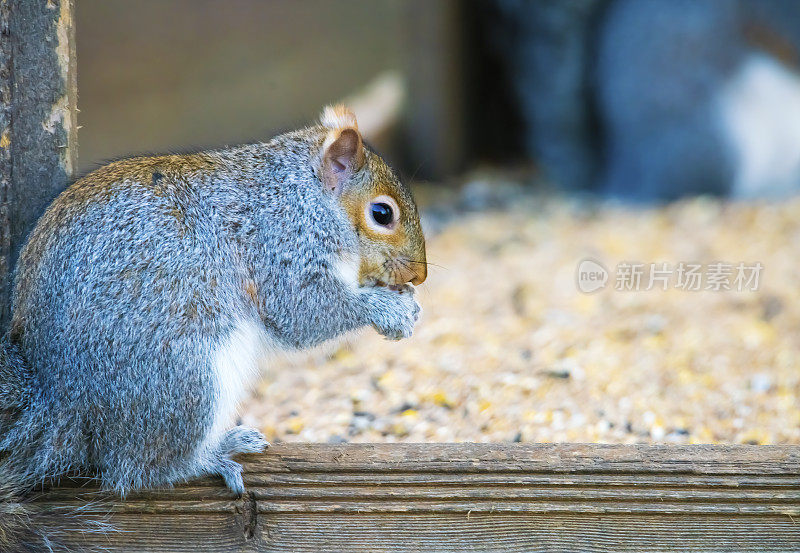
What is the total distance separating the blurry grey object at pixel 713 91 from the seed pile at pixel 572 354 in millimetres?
398

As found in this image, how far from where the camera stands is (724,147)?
488cm

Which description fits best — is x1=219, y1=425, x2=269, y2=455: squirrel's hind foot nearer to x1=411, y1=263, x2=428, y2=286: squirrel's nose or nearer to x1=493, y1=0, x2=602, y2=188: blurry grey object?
x1=411, y1=263, x2=428, y2=286: squirrel's nose

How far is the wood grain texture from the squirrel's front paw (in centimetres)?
32

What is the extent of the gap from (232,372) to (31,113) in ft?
1.96

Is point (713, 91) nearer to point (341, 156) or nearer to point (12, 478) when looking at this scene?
point (341, 156)

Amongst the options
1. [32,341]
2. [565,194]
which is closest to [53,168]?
[32,341]

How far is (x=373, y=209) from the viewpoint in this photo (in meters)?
1.91

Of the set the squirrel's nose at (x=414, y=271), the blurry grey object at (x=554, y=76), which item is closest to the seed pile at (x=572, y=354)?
the squirrel's nose at (x=414, y=271)

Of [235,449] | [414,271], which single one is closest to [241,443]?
[235,449]

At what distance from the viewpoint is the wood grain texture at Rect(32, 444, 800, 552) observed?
1633 millimetres

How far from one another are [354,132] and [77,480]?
844 millimetres

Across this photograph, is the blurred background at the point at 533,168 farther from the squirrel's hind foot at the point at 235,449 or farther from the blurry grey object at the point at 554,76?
the squirrel's hind foot at the point at 235,449

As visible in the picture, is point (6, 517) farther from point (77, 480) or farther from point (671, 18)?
point (671, 18)

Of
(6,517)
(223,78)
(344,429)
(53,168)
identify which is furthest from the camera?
(223,78)
